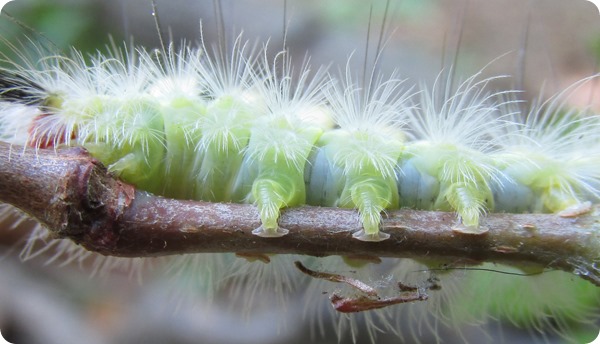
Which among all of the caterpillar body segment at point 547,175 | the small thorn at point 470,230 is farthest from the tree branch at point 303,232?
the caterpillar body segment at point 547,175

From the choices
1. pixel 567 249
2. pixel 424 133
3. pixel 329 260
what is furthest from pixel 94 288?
pixel 567 249

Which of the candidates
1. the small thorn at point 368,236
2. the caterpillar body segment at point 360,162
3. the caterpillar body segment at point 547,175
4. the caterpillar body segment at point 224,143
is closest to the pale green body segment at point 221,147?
the caterpillar body segment at point 224,143

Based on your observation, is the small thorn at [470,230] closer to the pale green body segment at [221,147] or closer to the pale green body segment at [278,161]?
the pale green body segment at [278,161]

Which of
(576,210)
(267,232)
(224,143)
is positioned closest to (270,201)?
(267,232)

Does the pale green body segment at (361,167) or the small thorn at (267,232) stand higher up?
the pale green body segment at (361,167)

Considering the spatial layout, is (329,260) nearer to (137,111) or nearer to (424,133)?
(424,133)

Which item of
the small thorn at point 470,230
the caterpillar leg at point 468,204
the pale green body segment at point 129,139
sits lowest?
the small thorn at point 470,230

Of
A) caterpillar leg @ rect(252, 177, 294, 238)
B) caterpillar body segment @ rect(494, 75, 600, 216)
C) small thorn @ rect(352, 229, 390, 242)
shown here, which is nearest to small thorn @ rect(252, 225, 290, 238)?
caterpillar leg @ rect(252, 177, 294, 238)

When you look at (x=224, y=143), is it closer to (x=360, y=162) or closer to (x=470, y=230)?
(x=360, y=162)

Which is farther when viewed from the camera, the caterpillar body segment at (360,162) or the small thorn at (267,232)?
the caterpillar body segment at (360,162)
